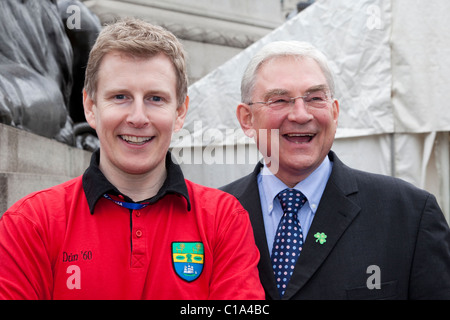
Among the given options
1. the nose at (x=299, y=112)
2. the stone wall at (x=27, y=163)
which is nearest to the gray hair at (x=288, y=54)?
the nose at (x=299, y=112)

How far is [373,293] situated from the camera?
6.91ft

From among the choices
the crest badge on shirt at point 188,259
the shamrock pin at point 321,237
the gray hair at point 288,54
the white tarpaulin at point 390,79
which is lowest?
the crest badge on shirt at point 188,259

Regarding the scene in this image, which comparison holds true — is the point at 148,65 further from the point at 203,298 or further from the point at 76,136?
the point at 76,136

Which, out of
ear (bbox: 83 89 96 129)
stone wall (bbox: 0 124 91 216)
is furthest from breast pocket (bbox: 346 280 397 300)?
stone wall (bbox: 0 124 91 216)

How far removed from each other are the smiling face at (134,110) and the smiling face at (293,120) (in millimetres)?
621

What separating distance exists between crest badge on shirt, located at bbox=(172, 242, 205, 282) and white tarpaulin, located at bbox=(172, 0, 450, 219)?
4654 millimetres

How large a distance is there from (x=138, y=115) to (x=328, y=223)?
3.07 feet

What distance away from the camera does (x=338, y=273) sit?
2.14 metres

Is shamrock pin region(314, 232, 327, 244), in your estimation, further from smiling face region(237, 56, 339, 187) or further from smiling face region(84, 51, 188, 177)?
smiling face region(84, 51, 188, 177)

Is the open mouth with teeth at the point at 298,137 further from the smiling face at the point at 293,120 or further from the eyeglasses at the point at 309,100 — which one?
the eyeglasses at the point at 309,100

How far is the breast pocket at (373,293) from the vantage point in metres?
2.10

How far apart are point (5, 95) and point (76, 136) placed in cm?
210
